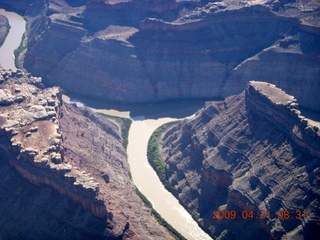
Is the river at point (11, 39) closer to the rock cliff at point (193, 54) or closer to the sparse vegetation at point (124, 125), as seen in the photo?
the rock cliff at point (193, 54)

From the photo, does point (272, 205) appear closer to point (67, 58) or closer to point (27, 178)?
point (27, 178)

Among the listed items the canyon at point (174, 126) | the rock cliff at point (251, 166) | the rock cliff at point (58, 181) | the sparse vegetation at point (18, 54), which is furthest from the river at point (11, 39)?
the rock cliff at point (251, 166)

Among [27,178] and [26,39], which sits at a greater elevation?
[27,178]

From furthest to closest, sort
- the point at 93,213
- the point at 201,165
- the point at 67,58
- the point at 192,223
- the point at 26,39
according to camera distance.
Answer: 1. the point at 26,39
2. the point at 67,58
3. the point at 201,165
4. the point at 192,223
5. the point at 93,213

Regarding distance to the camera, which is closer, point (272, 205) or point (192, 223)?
point (272, 205)

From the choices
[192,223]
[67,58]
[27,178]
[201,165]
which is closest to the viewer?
[27,178]

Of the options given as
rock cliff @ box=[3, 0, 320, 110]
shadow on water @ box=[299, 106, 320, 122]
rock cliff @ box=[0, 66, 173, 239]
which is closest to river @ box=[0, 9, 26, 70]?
rock cliff @ box=[3, 0, 320, 110]

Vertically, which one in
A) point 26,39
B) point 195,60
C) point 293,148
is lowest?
point 26,39

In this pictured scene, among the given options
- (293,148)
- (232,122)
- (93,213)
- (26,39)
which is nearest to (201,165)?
(232,122)
